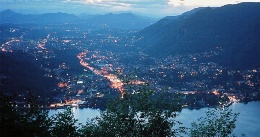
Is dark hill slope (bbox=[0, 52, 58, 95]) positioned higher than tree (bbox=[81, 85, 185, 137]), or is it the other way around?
tree (bbox=[81, 85, 185, 137])

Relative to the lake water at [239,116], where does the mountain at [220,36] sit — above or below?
above

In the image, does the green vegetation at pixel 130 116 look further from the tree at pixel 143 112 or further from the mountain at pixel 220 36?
the mountain at pixel 220 36

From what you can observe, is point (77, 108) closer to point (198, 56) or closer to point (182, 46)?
point (198, 56)

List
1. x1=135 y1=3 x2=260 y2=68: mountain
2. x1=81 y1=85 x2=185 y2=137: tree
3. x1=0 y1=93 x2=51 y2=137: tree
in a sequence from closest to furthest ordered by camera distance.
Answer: x1=0 y1=93 x2=51 y2=137: tree → x1=81 y1=85 x2=185 y2=137: tree → x1=135 y1=3 x2=260 y2=68: mountain

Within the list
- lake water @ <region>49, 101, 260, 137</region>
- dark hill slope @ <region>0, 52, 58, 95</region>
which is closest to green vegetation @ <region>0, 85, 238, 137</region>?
lake water @ <region>49, 101, 260, 137</region>

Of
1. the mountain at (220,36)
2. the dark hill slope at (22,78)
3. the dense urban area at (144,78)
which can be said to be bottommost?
the dense urban area at (144,78)

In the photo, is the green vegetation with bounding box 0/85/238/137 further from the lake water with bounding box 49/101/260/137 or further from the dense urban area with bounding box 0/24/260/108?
the lake water with bounding box 49/101/260/137

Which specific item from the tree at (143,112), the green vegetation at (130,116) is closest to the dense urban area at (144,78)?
the green vegetation at (130,116)
